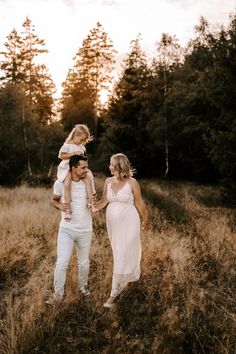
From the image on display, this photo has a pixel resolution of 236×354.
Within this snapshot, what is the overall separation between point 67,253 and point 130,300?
1.16 metres

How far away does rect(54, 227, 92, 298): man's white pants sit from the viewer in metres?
4.77

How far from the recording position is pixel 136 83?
2638 cm

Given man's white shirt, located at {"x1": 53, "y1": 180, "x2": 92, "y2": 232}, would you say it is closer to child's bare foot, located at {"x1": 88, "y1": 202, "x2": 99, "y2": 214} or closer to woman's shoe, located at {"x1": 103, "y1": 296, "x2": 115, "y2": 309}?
child's bare foot, located at {"x1": 88, "y1": 202, "x2": 99, "y2": 214}

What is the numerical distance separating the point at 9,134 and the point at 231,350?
2094 cm

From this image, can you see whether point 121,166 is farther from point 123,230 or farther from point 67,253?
point 67,253

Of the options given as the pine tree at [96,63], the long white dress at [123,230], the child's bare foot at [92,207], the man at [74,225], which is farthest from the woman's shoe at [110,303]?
the pine tree at [96,63]

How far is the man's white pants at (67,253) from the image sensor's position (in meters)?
4.77

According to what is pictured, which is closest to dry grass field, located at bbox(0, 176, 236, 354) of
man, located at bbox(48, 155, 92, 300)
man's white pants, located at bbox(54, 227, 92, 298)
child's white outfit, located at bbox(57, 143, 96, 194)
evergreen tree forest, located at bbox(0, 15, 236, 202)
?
man's white pants, located at bbox(54, 227, 92, 298)

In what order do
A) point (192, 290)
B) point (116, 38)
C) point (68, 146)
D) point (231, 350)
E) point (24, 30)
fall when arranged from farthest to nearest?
point (116, 38) → point (24, 30) → point (68, 146) → point (192, 290) → point (231, 350)

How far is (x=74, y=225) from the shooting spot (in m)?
4.86

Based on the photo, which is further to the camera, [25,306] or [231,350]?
[25,306]

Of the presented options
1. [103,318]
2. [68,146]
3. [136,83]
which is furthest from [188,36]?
[103,318]

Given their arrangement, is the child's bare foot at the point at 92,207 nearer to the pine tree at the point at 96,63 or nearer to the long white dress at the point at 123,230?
the long white dress at the point at 123,230

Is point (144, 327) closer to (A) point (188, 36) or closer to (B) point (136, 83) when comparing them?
(B) point (136, 83)
